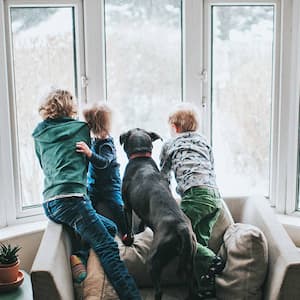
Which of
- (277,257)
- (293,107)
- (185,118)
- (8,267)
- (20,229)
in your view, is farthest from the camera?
(293,107)

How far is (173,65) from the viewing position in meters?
2.96

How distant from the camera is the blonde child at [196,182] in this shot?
232 centimetres

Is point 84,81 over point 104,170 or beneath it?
over

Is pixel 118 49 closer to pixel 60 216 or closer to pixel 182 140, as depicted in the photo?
pixel 182 140

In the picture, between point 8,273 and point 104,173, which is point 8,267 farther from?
point 104,173

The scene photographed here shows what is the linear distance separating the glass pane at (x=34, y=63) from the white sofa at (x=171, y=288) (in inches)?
24.6

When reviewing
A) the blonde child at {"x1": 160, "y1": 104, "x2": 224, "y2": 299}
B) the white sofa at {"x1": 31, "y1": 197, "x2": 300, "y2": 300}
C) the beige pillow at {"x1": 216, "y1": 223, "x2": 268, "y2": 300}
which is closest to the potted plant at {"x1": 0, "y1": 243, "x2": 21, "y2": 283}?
the white sofa at {"x1": 31, "y1": 197, "x2": 300, "y2": 300}

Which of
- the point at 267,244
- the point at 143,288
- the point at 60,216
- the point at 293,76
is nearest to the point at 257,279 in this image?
the point at 267,244

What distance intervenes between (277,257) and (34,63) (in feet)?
5.43

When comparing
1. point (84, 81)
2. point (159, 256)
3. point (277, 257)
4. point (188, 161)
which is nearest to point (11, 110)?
point (84, 81)

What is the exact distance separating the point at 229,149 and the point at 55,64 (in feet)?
3.70

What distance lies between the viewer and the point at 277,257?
2.16 m

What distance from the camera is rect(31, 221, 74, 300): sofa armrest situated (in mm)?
1986

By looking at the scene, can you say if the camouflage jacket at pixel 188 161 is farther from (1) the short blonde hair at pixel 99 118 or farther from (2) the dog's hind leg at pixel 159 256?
(2) the dog's hind leg at pixel 159 256
